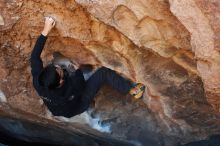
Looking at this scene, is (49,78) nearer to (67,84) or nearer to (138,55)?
(67,84)

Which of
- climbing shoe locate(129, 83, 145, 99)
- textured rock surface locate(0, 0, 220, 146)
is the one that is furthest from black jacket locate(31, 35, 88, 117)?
climbing shoe locate(129, 83, 145, 99)

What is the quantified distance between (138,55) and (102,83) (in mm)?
258

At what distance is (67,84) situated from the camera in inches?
84.2

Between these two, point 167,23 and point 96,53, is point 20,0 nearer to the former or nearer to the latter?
point 96,53

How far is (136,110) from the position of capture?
2.45 metres

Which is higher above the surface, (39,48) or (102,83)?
(39,48)

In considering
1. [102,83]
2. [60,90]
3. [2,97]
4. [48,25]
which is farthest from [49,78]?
[2,97]

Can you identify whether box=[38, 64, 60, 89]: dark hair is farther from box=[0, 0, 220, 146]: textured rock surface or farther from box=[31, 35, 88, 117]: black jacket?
box=[0, 0, 220, 146]: textured rock surface

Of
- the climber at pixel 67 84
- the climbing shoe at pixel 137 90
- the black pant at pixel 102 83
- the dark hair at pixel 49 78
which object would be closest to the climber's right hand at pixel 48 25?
the climber at pixel 67 84

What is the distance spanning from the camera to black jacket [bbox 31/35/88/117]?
2117 mm

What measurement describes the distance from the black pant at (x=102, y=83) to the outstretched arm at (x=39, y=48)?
0.28 m

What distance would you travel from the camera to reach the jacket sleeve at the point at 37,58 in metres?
2.12

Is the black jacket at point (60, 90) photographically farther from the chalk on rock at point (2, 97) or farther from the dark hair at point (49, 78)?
the chalk on rock at point (2, 97)

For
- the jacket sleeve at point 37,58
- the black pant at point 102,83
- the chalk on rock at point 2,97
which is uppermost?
the jacket sleeve at point 37,58
